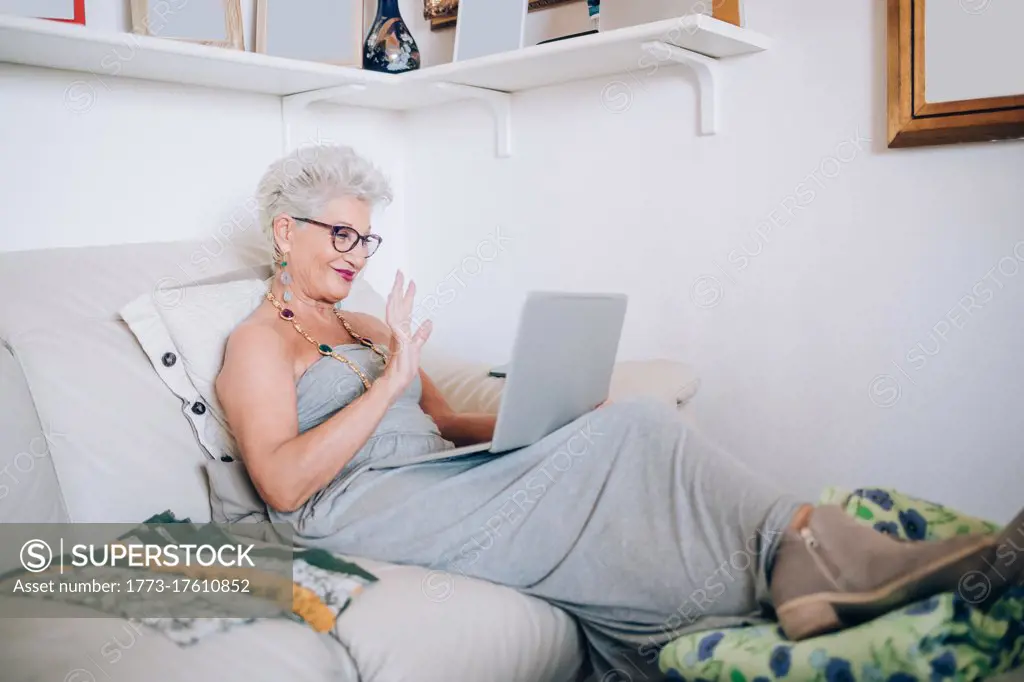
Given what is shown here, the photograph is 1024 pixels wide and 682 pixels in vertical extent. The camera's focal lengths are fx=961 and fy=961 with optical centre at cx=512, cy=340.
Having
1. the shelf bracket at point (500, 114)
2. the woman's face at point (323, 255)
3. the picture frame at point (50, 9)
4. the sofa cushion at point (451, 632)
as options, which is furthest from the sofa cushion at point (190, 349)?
the shelf bracket at point (500, 114)

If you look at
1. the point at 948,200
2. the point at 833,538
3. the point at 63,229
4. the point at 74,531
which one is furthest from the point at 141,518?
the point at 948,200

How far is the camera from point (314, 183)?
6.04 ft

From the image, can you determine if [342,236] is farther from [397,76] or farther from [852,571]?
[852,571]

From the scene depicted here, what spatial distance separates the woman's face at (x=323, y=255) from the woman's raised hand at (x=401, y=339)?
0.67 feet

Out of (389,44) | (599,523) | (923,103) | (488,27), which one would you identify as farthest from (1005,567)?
(389,44)

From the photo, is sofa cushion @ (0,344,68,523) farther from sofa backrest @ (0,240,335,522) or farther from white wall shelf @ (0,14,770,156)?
white wall shelf @ (0,14,770,156)

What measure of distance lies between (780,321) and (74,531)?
4.56ft

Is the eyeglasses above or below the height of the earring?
above

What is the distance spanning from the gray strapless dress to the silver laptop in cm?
5

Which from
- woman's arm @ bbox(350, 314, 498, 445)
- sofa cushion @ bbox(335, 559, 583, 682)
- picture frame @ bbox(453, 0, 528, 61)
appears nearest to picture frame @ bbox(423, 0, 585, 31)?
picture frame @ bbox(453, 0, 528, 61)

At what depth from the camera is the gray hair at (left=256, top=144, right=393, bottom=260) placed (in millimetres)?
1837

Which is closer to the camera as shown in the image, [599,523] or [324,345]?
[599,523]

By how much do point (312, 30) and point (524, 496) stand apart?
1359 mm

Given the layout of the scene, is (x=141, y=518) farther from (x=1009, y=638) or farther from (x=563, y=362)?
(x=1009, y=638)
